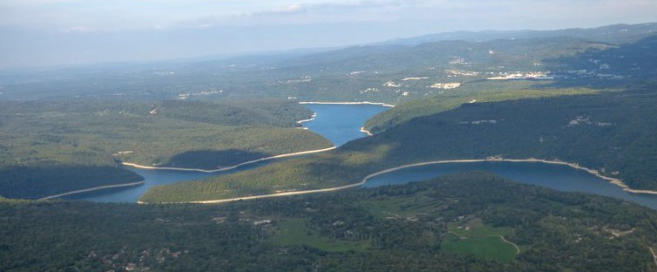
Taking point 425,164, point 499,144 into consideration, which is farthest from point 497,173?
point 499,144

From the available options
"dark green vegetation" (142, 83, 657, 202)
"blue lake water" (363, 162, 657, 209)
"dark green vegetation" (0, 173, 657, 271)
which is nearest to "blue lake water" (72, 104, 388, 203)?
"dark green vegetation" (142, 83, 657, 202)

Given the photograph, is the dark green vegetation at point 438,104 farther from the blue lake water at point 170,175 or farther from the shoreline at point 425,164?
A: the shoreline at point 425,164

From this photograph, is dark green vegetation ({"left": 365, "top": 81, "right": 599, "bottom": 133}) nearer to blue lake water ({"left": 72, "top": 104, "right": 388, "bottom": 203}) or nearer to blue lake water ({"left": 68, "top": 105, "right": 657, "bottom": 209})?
blue lake water ({"left": 72, "top": 104, "right": 388, "bottom": 203})

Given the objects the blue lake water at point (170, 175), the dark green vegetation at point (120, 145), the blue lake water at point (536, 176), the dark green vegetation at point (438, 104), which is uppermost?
the dark green vegetation at point (438, 104)

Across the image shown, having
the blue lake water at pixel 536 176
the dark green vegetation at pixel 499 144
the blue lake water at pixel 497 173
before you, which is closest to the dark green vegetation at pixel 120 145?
the blue lake water at pixel 497 173

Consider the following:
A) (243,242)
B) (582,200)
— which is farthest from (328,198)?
(582,200)

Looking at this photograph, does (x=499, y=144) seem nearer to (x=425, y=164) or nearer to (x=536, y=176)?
(x=425, y=164)

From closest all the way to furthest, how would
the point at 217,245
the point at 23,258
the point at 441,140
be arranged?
the point at 23,258 < the point at 217,245 < the point at 441,140

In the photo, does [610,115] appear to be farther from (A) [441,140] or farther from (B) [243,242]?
(B) [243,242]
